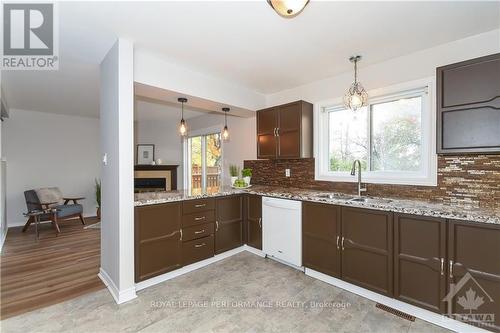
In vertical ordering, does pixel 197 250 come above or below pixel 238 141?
below

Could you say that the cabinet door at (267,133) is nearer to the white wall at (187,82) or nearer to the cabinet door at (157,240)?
the white wall at (187,82)

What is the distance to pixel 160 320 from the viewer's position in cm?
194

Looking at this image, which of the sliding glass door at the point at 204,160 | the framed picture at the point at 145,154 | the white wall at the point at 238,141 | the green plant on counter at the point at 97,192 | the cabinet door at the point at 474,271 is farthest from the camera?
the framed picture at the point at 145,154

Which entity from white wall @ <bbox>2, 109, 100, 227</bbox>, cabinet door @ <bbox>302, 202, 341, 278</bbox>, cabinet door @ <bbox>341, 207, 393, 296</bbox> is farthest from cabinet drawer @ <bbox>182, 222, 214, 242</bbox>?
white wall @ <bbox>2, 109, 100, 227</bbox>

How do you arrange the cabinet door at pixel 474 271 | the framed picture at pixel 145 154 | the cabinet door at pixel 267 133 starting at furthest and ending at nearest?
1. the framed picture at pixel 145 154
2. the cabinet door at pixel 267 133
3. the cabinet door at pixel 474 271

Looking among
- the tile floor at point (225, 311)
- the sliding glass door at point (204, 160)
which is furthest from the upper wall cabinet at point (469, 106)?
the sliding glass door at point (204, 160)

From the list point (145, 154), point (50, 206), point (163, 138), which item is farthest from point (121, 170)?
point (145, 154)

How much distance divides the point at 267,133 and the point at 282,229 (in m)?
1.48

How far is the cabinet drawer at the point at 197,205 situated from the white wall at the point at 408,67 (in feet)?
6.72

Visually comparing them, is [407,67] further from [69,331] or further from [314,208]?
[69,331]

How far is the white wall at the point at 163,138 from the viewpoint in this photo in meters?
6.17

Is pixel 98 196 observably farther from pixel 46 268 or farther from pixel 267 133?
pixel 267 133

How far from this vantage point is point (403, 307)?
2066 mm

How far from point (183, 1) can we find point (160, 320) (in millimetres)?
2482
